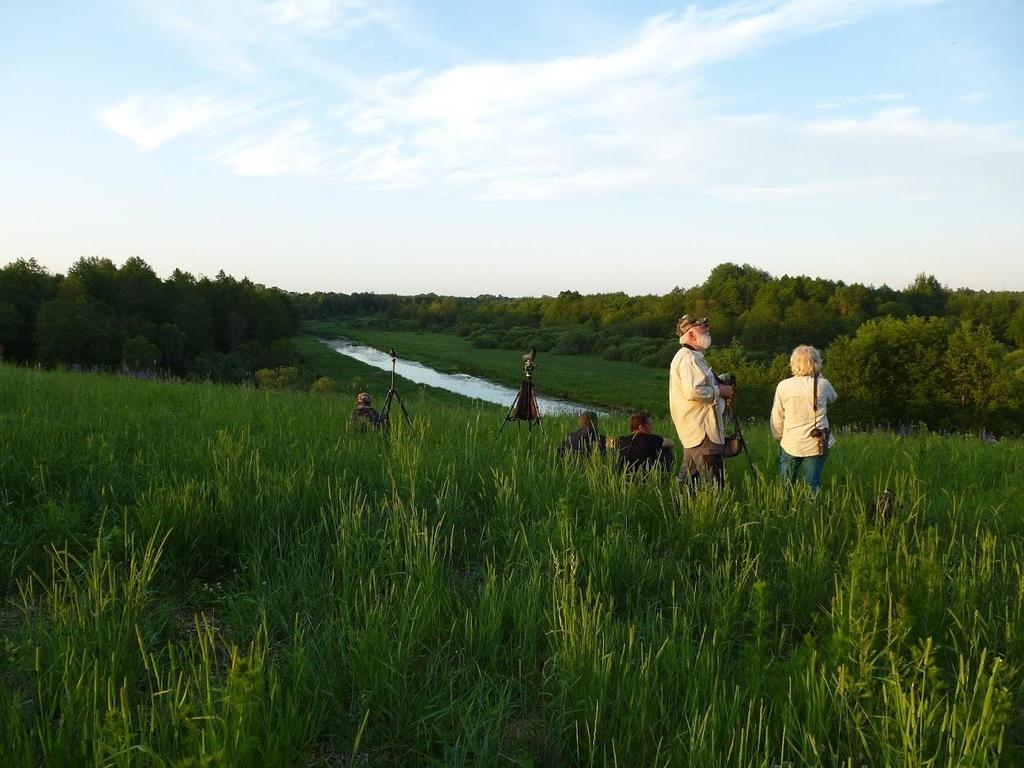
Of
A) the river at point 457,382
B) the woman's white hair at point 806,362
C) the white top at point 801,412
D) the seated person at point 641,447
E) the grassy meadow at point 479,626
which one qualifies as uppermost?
the woman's white hair at point 806,362

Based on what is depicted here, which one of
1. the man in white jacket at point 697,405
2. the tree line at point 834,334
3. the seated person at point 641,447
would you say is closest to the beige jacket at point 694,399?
the man in white jacket at point 697,405

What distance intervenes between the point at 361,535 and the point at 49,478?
3024 millimetres

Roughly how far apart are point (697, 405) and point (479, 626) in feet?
12.4

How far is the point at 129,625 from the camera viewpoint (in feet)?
9.59

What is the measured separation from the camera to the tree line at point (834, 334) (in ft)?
139

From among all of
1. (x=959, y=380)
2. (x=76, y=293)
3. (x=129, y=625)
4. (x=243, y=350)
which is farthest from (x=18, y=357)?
(x=959, y=380)

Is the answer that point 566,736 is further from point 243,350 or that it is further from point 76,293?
point 243,350

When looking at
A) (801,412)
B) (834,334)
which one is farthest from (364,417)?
(834,334)

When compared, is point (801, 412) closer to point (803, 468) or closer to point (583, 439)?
point (803, 468)

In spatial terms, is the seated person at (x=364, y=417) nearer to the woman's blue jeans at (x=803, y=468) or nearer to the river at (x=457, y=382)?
the woman's blue jeans at (x=803, y=468)

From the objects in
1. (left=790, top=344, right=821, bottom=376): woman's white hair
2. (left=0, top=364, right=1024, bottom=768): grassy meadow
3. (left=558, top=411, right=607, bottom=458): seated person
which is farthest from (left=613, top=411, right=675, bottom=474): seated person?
(left=790, top=344, right=821, bottom=376): woman's white hair

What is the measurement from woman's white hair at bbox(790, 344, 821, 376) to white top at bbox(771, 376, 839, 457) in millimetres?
64

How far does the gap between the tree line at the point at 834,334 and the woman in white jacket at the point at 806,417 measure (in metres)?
24.7

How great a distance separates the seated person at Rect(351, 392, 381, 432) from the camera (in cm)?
842
